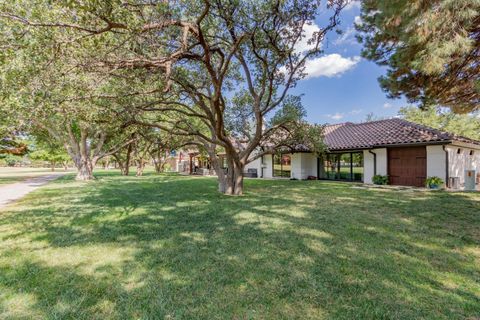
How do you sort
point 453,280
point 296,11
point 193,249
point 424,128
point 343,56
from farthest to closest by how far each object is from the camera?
1. point 424,128
2. point 343,56
3. point 296,11
4. point 193,249
5. point 453,280

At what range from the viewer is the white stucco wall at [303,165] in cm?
2042

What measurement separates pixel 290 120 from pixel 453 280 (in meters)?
9.06

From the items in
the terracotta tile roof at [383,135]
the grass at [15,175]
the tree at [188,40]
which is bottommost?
the grass at [15,175]

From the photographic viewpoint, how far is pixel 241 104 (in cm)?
1352

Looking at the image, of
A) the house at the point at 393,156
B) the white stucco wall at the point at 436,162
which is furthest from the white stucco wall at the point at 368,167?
the white stucco wall at the point at 436,162

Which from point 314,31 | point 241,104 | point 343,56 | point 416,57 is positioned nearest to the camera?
point 416,57

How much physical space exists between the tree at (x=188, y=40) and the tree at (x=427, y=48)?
1468mm

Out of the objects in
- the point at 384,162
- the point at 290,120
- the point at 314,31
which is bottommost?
the point at 384,162

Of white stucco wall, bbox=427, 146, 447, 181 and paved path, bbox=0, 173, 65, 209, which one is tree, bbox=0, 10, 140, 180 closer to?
paved path, bbox=0, 173, 65, 209

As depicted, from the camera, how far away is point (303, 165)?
2056cm

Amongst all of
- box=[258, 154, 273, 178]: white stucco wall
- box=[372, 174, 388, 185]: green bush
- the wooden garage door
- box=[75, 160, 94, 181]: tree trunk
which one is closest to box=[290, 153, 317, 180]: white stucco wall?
box=[258, 154, 273, 178]: white stucco wall

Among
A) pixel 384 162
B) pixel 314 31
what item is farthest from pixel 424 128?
pixel 314 31

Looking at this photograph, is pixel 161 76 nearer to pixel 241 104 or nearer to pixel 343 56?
pixel 241 104

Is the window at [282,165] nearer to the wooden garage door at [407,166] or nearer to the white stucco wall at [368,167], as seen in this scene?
the white stucco wall at [368,167]
